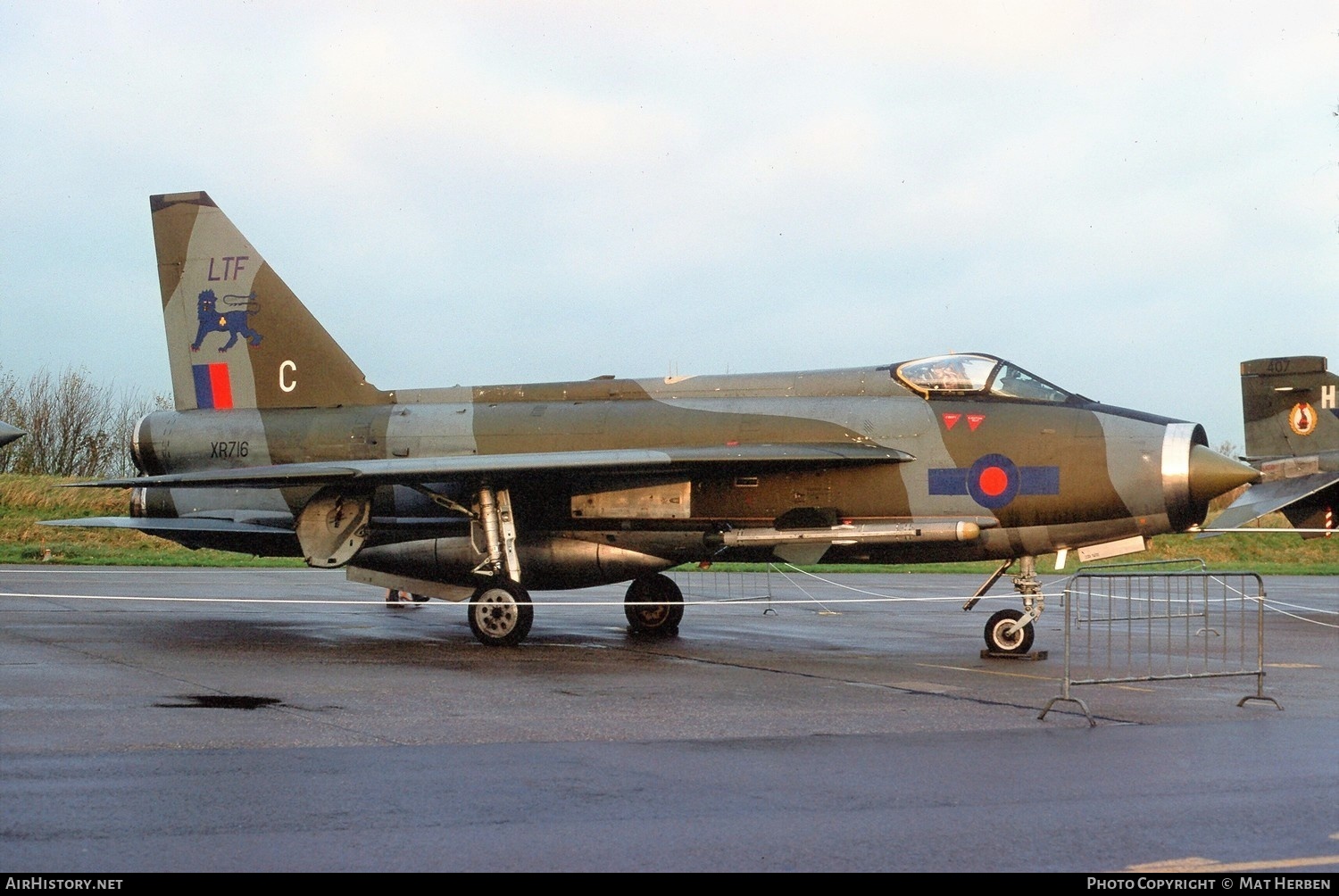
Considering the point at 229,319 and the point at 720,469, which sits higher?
the point at 229,319

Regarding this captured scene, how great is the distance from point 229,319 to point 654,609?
20.7ft

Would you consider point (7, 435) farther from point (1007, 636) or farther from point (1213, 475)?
point (1213, 475)

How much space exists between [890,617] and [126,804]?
1373 centimetres

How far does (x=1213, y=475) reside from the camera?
41.5 feet

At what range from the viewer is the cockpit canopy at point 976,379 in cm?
1366

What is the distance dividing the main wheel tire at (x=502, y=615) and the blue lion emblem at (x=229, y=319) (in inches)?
193

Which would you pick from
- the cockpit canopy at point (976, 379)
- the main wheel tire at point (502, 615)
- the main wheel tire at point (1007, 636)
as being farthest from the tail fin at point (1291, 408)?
the main wheel tire at point (502, 615)

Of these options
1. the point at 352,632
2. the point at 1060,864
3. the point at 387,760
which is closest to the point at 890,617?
the point at 352,632

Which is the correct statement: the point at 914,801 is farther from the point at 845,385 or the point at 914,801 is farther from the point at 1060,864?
the point at 845,385

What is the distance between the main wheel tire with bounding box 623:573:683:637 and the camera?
1539 centimetres

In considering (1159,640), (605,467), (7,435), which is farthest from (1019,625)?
(7,435)

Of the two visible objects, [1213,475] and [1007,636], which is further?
[1007,636]

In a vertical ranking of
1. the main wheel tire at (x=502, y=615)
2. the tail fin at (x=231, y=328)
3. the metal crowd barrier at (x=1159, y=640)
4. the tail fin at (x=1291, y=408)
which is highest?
the tail fin at (x=231, y=328)

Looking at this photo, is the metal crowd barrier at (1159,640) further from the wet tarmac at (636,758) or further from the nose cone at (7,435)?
the nose cone at (7,435)
